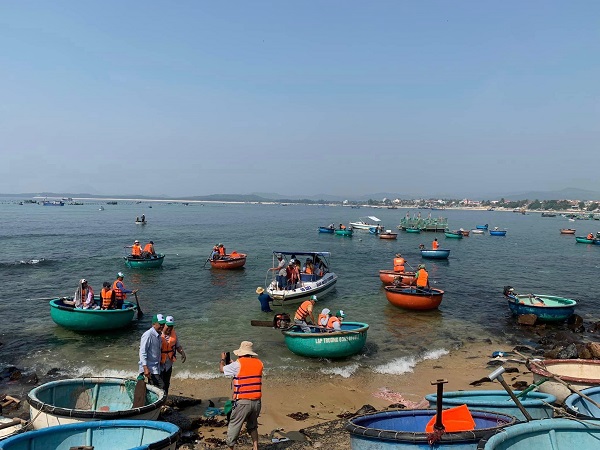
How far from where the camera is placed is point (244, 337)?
18422 millimetres

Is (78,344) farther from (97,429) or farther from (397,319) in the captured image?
(397,319)

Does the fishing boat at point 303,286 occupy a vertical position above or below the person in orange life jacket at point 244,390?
below

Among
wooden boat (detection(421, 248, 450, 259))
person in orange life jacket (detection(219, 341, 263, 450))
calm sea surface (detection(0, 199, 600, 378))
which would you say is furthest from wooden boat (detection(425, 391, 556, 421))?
wooden boat (detection(421, 248, 450, 259))

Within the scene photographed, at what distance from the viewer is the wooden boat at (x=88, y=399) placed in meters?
8.42

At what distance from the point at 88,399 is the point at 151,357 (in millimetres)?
1570

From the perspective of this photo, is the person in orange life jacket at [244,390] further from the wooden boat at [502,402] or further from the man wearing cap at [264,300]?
the man wearing cap at [264,300]

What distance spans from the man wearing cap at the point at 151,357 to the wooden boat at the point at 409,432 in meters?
4.81

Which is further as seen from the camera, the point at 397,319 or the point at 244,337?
the point at 397,319

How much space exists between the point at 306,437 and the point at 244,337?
28.8ft

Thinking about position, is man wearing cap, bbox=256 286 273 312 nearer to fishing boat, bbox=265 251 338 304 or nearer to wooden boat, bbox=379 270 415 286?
fishing boat, bbox=265 251 338 304

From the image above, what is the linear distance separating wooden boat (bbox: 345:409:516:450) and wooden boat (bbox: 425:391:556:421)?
3.55 feet

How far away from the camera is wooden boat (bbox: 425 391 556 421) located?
9172 mm

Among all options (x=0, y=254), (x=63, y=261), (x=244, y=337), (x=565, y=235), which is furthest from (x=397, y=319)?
(x=565, y=235)

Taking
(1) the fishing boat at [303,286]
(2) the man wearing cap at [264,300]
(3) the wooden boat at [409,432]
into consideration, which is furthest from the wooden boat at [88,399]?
(1) the fishing boat at [303,286]
